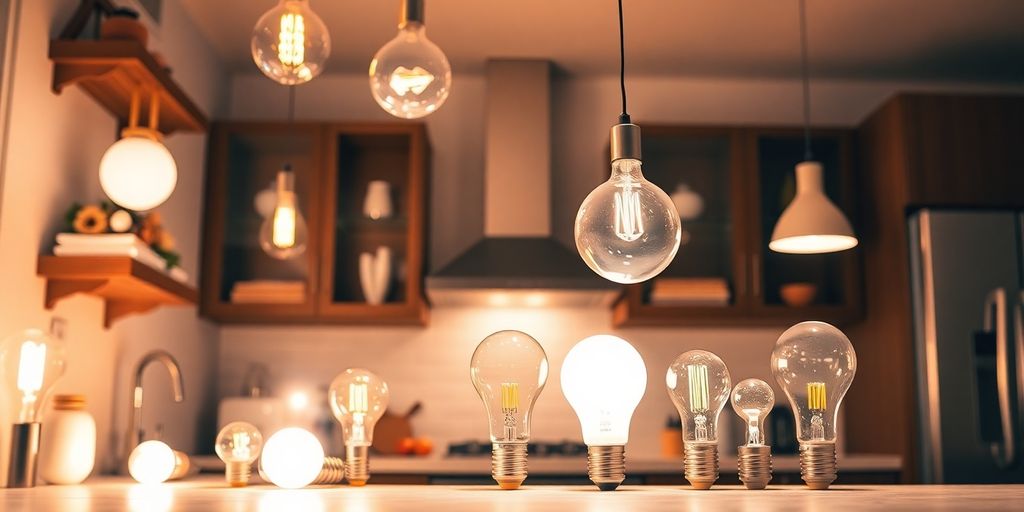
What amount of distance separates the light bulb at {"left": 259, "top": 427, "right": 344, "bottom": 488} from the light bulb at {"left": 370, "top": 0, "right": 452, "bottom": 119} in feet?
1.96

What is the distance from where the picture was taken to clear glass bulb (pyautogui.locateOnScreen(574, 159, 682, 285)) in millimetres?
1448

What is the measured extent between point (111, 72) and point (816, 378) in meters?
2.04

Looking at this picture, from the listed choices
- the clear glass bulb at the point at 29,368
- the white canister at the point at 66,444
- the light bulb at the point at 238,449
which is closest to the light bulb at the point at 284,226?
the white canister at the point at 66,444

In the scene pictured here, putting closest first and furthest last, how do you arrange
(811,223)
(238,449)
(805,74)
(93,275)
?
(238,449)
(93,275)
(811,223)
(805,74)

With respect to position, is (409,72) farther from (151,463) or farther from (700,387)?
(151,463)

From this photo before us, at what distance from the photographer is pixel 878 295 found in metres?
4.07

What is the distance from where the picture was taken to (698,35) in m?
4.19

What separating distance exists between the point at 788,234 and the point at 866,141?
3.28ft

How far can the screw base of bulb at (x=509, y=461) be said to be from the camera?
1.64 metres

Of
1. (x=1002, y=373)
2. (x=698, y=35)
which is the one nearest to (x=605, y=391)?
(x=1002, y=373)

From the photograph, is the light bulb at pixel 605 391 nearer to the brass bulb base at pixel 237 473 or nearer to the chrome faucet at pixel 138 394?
the brass bulb base at pixel 237 473

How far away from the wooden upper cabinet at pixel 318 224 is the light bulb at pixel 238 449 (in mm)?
2222

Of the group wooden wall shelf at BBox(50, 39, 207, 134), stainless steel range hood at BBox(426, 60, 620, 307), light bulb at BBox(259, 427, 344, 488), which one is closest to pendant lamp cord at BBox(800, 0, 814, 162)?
stainless steel range hood at BBox(426, 60, 620, 307)

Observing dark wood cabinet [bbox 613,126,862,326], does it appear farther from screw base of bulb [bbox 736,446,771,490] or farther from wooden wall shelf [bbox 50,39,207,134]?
screw base of bulb [bbox 736,446,771,490]
